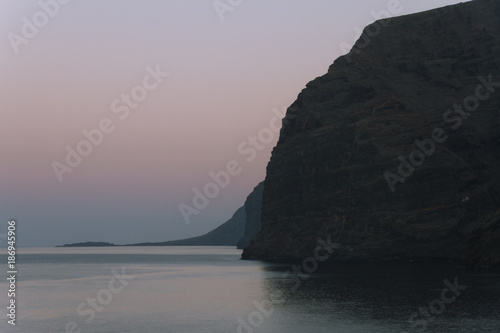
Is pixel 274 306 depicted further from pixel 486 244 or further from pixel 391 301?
pixel 486 244

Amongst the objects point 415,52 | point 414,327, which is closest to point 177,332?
point 414,327

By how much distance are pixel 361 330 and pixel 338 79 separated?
Result: 449ft

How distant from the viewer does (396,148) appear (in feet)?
520

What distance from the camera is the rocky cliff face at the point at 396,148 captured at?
151m

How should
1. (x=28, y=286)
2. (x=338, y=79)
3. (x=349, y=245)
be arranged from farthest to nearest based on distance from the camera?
(x=338, y=79), (x=349, y=245), (x=28, y=286)

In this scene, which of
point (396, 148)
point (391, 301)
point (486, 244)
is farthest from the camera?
point (396, 148)

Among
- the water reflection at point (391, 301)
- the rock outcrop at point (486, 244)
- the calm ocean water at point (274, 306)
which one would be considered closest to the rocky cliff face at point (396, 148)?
the rock outcrop at point (486, 244)

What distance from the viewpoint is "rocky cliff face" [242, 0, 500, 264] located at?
151 meters

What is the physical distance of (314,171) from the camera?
170 metres

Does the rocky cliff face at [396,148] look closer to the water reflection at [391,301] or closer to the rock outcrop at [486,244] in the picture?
the rock outcrop at [486,244]

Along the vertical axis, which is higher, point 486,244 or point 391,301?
point 391,301

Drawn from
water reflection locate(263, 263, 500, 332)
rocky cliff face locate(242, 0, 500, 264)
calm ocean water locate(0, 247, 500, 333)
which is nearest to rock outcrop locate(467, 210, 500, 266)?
rocky cliff face locate(242, 0, 500, 264)

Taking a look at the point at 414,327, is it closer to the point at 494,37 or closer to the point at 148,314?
the point at 148,314

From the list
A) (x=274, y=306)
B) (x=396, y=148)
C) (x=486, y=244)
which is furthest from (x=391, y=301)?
(x=396, y=148)
